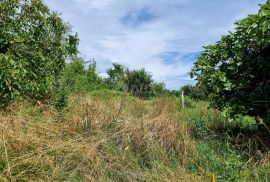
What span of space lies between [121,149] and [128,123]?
687mm

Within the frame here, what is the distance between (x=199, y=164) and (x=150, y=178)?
2.55 feet

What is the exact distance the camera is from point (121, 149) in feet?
16.7

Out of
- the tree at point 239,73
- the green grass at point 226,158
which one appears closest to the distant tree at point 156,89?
the tree at point 239,73

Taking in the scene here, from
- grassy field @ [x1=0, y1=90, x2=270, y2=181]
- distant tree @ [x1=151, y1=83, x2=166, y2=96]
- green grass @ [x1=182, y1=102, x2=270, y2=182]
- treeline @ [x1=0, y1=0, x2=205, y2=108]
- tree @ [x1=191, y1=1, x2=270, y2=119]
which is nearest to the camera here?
green grass @ [x1=182, y1=102, x2=270, y2=182]

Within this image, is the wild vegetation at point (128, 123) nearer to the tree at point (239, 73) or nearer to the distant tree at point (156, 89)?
the tree at point (239, 73)

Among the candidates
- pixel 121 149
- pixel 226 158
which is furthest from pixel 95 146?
pixel 226 158

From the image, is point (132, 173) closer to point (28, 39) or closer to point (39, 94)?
point (39, 94)

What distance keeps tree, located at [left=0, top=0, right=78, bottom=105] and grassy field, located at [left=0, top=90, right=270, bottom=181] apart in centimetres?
137

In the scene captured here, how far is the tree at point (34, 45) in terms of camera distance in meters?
7.58

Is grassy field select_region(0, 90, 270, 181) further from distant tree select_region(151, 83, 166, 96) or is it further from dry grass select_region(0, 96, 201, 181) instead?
distant tree select_region(151, 83, 166, 96)

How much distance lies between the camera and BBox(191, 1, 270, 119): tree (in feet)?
19.2

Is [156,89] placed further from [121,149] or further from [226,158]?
[226,158]

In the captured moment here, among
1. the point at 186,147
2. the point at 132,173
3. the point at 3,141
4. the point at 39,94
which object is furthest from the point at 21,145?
the point at 39,94

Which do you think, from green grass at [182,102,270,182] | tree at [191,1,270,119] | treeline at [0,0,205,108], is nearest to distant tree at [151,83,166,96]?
treeline at [0,0,205,108]
